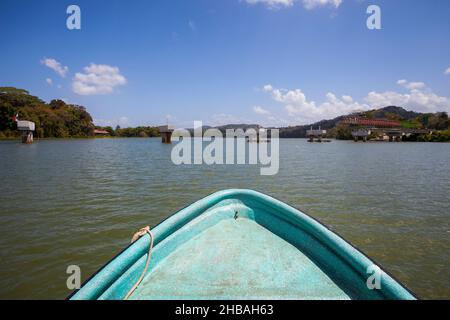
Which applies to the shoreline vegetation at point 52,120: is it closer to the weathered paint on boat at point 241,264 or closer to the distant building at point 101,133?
the distant building at point 101,133

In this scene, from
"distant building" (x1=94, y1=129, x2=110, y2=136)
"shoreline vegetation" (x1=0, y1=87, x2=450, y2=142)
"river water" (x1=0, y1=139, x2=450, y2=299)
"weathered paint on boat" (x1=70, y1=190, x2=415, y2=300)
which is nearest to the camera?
"weathered paint on boat" (x1=70, y1=190, x2=415, y2=300)

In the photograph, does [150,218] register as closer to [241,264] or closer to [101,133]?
[241,264]

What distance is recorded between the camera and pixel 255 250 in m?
3.70

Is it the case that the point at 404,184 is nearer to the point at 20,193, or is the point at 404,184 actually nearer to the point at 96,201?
the point at 96,201

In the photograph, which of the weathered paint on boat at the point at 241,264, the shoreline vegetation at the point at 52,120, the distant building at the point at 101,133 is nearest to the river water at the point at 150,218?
the weathered paint on boat at the point at 241,264

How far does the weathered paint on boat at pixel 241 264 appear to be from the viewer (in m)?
2.71

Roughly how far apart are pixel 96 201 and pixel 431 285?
1132cm

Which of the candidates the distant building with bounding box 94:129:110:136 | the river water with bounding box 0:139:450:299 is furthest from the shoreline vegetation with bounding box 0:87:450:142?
the river water with bounding box 0:139:450:299

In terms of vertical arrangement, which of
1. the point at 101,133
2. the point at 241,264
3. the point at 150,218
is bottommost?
the point at 150,218

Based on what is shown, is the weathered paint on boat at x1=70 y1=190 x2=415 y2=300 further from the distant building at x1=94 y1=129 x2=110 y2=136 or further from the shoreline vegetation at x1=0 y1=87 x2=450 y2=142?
the distant building at x1=94 y1=129 x2=110 y2=136

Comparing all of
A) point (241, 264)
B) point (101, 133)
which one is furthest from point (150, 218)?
point (101, 133)

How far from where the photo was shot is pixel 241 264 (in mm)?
3311

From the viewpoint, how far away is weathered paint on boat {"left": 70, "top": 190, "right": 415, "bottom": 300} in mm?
2707
